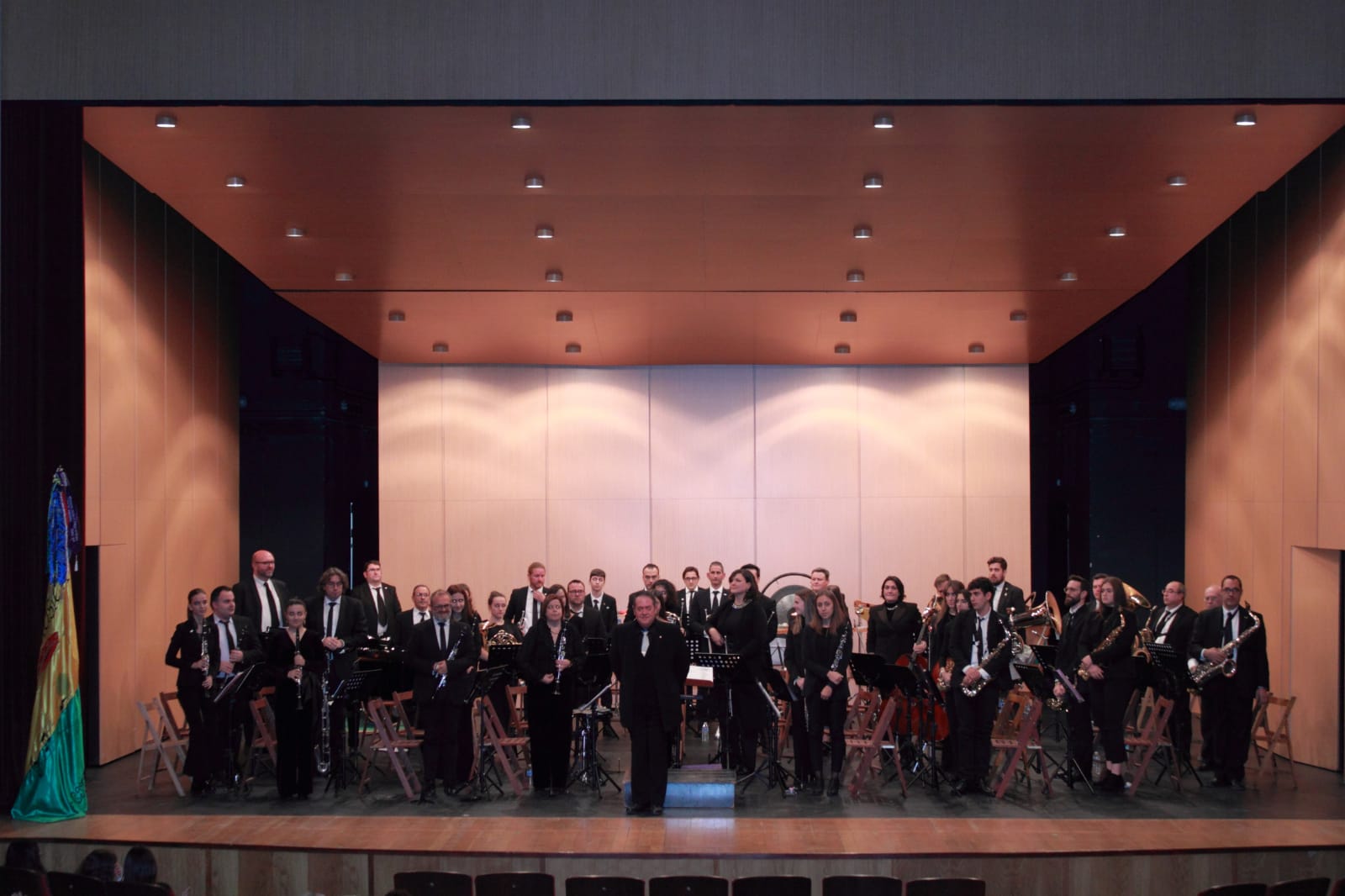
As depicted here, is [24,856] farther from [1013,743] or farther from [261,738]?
[1013,743]

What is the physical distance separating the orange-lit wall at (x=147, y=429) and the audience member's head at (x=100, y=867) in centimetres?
454

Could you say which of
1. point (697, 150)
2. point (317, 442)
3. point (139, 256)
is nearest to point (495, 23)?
point (697, 150)

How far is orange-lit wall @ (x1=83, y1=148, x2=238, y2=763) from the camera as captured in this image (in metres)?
10.9

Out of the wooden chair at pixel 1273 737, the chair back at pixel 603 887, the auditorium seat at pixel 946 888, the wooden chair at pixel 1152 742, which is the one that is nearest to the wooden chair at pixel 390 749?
the chair back at pixel 603 887

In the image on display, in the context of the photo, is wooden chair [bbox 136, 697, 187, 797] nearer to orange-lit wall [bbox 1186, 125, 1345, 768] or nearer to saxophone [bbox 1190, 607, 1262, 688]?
saxophone [bbox 1190, 607, 1262, 688]

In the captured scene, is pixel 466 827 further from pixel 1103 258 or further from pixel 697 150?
pixel 1103 258

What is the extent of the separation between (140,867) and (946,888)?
3.69 metres

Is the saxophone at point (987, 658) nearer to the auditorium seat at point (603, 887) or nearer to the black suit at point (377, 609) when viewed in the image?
the auditorium seat at point (603, 887)

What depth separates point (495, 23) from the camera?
8523 mm

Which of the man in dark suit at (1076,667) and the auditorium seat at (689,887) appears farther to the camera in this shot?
the man in dark suit at (1076,667)

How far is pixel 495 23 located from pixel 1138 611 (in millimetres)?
9976

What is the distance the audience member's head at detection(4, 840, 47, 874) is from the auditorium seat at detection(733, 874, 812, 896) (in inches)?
125

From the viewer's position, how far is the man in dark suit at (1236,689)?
10.1 metres

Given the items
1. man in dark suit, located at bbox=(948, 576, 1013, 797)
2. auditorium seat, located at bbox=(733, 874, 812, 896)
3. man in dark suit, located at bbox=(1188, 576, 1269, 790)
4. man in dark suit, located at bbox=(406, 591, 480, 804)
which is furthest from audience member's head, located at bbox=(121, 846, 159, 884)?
man in dark suit, located at bbox=(1188, 576, 1269, 790)
